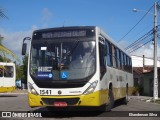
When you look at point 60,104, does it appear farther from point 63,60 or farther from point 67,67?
point 63,60

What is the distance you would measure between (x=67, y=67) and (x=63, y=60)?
324mm

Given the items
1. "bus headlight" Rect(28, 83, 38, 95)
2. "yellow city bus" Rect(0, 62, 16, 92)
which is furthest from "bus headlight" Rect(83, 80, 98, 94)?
"yellow city bus" Rect(0, 62, 16, 92)

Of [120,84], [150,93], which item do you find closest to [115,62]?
[120,84]

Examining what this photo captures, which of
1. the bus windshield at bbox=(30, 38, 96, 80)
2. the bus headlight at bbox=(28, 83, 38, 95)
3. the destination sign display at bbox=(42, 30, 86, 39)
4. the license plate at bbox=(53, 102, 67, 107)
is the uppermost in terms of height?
the destination sign display at bbox=(42, 30, 86, 39)

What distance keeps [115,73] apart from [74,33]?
4.36m

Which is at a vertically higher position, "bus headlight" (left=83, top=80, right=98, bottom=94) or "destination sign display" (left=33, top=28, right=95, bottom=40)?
"destination sign display" (left=33, top=28, right=95, bottom=40)

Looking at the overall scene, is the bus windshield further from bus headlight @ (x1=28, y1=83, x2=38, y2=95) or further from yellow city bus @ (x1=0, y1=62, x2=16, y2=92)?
yellow city bus @ (x1=0, y1=62, x2=16, y2=92)

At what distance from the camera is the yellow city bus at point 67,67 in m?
13.4

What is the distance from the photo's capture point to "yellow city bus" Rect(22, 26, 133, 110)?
13430mm

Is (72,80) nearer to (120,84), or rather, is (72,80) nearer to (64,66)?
(64,66)

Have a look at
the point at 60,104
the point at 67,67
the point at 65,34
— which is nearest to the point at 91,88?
the point at 67,67

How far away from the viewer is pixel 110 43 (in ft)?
57.1

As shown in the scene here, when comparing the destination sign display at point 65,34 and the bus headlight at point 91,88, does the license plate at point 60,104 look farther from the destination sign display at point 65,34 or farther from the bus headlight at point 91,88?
the destination sign display at point 65,34

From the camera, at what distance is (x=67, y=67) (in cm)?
1357
